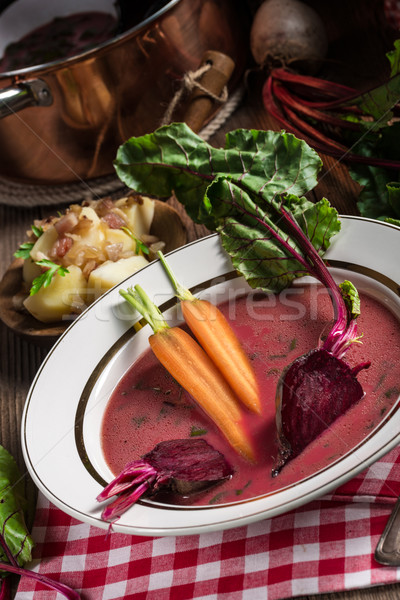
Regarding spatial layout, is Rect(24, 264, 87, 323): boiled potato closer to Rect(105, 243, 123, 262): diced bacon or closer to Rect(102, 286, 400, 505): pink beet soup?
Rect(105, 243, 123, 262): diced bacon

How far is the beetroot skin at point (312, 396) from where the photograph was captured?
3.89 feet

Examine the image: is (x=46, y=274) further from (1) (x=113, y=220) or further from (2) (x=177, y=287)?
(2) (x=177, y=287)

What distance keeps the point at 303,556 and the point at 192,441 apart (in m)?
0.28

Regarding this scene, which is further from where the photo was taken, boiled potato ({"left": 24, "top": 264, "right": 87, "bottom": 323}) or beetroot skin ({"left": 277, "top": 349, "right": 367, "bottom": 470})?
boiled potato ({"left": 24, "top": 264, "right": 87, "bottom": 323})

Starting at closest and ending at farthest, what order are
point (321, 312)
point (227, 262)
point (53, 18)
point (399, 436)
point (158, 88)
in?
point (399, 436), point (321, 312), point (227, 262), point (158, 88), point (53, 18)

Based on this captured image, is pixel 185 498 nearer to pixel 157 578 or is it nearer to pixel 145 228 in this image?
pixel 157 578

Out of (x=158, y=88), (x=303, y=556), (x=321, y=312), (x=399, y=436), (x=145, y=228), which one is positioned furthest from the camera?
(x=158, y=88)

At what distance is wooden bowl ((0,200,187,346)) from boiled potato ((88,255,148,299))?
0.38 feet

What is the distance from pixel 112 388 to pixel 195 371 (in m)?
0.20

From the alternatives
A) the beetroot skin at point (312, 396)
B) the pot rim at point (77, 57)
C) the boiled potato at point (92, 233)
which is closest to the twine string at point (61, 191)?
the pot rim at point (77, 57)

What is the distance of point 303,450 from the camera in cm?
118

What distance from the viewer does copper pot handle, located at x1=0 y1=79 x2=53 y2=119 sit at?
1.87m

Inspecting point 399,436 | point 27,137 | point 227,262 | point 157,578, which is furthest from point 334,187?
point 157,578

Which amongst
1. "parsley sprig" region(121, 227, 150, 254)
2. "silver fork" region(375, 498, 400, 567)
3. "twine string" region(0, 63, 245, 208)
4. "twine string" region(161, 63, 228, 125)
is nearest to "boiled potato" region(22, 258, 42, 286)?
"parsley sprig" region(121, 227, 150, 254)
